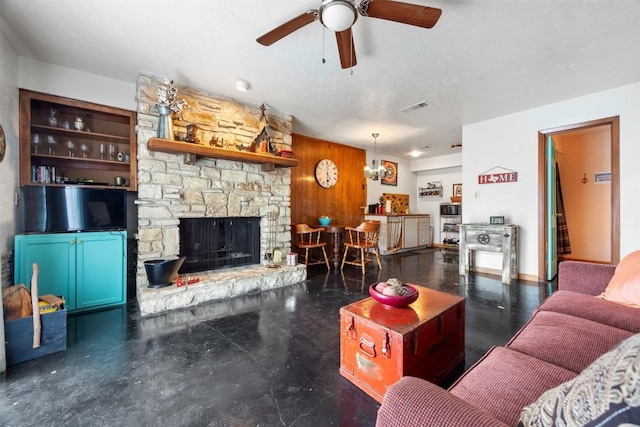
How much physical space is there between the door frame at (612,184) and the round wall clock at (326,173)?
11.5 ft

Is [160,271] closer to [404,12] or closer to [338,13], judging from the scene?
[338,13]

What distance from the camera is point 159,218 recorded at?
2998 millimetres

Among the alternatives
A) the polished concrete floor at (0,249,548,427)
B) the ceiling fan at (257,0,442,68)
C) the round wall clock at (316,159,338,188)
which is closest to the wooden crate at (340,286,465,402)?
the polished concrete floor at (0,249,548,427)

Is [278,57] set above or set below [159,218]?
above

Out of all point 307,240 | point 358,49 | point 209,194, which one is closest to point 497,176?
point 358,49

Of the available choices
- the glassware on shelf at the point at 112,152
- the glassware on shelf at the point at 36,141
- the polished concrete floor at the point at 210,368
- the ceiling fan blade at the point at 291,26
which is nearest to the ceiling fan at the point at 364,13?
the ceiling fan blade at the point at 291,26

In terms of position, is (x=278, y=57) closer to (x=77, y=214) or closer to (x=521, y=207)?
(x=77, y=214)

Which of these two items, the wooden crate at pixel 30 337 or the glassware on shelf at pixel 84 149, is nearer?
the wooden crate at pixel 30 337

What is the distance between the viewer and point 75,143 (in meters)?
3.08

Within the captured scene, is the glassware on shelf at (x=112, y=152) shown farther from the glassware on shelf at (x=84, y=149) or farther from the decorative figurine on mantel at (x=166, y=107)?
the decorative figurine on mantel at (x=166, y=107)

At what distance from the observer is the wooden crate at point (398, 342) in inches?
53.3

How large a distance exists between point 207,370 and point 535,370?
5.90ft

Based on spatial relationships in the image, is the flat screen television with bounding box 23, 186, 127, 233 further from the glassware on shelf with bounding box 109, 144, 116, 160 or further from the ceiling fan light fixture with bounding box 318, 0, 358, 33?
the ceiling fan light fixture with bounding box 318, 0, 358, 33

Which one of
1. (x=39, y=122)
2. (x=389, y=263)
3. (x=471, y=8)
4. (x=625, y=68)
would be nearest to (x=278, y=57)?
(x=471, y=8)
